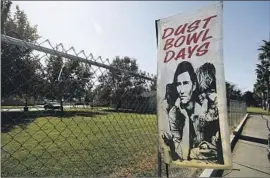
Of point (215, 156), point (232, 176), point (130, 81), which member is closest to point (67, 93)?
point (215, 156)

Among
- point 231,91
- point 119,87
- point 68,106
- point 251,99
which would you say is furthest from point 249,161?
point 251,99

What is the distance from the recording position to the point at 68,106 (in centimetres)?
354

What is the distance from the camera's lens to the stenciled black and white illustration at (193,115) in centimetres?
324

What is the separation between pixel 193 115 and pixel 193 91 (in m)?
0.25

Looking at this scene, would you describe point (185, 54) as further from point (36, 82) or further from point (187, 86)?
point (36, 82)

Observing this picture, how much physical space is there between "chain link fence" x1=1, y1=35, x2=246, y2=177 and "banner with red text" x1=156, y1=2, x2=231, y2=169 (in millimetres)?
814

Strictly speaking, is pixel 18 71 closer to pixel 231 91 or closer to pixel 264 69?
pixel 231 91

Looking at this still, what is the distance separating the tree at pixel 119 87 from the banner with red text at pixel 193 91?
107 cm

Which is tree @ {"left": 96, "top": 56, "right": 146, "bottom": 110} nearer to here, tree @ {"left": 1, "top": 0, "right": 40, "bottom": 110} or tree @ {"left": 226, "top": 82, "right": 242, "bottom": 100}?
tree @ {"left": 1, "top": 0, "right": 40, "bottom": 110}

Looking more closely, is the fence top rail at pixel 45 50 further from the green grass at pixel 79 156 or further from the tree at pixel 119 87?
the green grass at pixel 79 156

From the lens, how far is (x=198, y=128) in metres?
3.32

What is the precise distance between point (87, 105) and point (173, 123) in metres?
1.12

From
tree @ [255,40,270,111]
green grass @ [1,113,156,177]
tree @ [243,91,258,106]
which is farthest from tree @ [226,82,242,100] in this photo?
tree @ [243,91,258,106]

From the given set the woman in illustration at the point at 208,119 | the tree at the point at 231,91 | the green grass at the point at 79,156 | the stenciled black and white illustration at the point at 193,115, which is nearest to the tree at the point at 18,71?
the green grass at the point at 79,156
